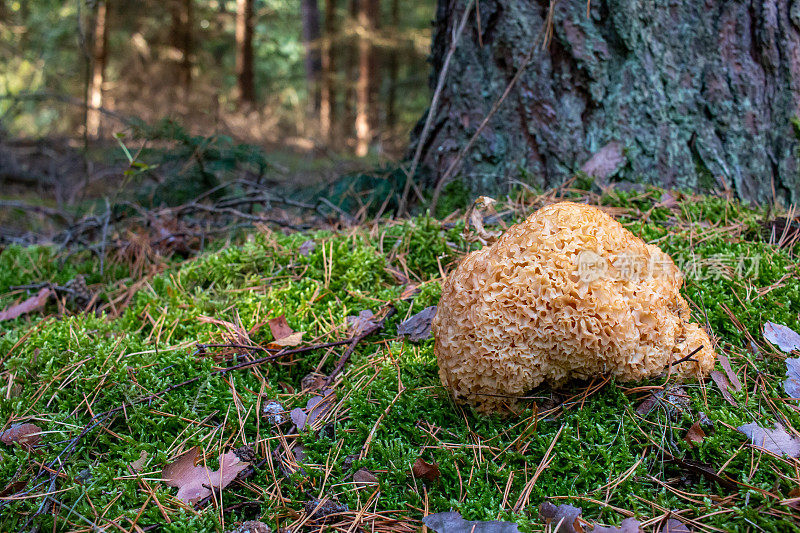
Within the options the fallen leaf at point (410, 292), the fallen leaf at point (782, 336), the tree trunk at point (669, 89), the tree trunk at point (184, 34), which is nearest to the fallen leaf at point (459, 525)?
the fallen leaf at point (410, 292)

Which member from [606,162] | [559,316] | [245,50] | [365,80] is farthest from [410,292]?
[245,50]

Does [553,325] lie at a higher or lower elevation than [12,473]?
higher

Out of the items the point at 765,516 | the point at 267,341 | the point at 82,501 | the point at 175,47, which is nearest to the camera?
the point at 765,516

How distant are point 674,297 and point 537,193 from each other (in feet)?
4.70

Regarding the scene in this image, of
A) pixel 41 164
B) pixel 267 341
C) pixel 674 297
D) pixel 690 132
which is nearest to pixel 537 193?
pixel 690 132

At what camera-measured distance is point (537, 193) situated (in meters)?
3.50

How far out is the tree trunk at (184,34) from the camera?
13391mm

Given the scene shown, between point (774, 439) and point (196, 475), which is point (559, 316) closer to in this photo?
point (774, 439)

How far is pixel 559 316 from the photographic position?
6.48ft

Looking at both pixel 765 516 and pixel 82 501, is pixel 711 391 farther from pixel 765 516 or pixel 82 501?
pixel 82 501

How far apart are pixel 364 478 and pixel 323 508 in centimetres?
20

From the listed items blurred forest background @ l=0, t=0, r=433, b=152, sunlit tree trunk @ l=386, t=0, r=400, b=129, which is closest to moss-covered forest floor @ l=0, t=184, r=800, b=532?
blurred forest background @ l=0, t=0, r=433, b=152

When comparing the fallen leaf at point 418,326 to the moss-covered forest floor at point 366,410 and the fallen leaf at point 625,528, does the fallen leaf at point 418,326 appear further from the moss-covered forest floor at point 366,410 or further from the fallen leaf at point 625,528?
the fallen leaf at point 625,528

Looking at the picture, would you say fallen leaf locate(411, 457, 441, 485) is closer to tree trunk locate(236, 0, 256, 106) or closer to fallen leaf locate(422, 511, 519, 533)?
fallen leaf locate(422, 511, 519, 533)
